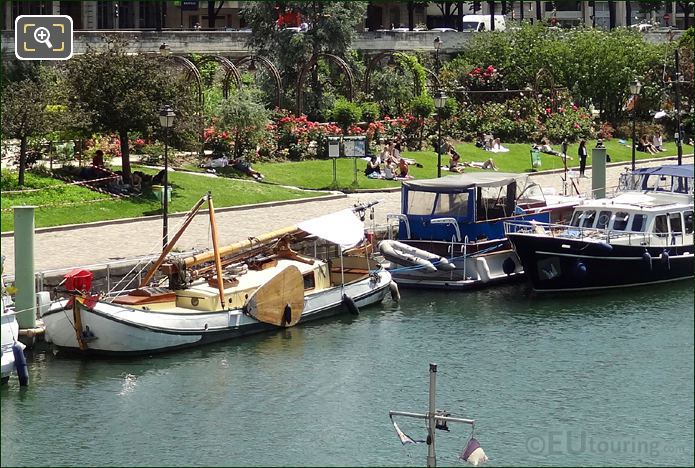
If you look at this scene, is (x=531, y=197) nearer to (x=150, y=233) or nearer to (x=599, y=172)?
(x=599, y=172)

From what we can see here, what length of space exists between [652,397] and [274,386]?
24.5ft

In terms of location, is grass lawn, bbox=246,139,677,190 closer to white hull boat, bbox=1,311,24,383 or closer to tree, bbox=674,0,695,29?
tree, bbox=674,0,695,29

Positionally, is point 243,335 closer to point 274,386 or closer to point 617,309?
point 274,386

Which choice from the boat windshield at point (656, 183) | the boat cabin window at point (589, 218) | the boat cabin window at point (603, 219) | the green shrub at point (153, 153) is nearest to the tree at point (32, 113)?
the green shrub at point (153, 153)

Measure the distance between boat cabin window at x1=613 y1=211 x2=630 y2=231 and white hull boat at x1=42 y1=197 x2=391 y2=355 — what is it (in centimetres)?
692

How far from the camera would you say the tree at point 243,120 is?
49.7m

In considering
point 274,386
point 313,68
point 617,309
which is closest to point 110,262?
point 274,386

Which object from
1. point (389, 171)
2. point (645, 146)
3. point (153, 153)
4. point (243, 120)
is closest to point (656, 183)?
point (389, 171)

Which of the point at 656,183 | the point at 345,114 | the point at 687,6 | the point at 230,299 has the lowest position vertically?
the point at 230,299

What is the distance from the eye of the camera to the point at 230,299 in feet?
110

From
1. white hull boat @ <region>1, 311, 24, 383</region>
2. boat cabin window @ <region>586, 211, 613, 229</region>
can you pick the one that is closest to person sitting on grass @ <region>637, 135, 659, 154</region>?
boat cabin window @ <region>586, 211, 613, 229</region>

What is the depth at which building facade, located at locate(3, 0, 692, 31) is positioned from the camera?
235 feet

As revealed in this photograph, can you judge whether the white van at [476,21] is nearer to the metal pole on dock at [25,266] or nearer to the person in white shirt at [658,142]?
the person in white shirt at [658,142]

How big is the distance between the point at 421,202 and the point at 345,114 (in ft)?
46.6
